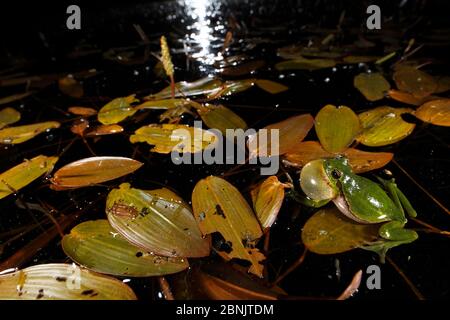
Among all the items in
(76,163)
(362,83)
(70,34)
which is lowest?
(76,163)

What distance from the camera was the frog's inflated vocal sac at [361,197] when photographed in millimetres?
624

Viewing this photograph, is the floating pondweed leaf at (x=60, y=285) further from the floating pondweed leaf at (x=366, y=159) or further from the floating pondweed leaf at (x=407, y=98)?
the floating pondweed leaf at (x=407, y=98)

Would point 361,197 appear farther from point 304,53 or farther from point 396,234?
point 304,53

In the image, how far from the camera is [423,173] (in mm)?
824

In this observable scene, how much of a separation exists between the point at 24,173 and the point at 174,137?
1.35ft

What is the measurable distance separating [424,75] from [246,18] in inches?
82.3

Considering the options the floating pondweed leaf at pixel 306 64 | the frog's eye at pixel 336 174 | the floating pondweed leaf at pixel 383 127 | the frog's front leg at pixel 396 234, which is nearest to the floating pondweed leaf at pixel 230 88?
the floating pondweed leaf at pixel 306 64

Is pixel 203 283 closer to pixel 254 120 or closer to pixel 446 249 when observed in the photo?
pixel 446 249

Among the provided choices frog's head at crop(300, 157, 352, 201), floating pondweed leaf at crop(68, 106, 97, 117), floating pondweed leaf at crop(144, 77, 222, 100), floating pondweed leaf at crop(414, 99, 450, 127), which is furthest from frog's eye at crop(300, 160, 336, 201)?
floating pondweed leaf at crop(68, 106, 97, 117)

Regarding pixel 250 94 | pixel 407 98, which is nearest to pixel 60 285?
pixel 250 94

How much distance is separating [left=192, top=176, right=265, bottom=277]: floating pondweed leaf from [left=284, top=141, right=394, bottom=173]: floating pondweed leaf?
0.68 ft

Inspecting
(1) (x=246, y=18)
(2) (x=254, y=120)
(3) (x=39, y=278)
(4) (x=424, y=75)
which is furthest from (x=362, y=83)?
(1) (x=246, y=18)
